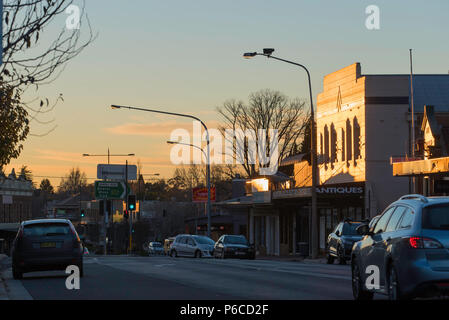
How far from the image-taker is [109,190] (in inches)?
3442

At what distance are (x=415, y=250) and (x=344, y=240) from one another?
23.1 metres

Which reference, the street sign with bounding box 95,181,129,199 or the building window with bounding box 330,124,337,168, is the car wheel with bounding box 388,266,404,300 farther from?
the street sign with bounding box 95,181,129,199

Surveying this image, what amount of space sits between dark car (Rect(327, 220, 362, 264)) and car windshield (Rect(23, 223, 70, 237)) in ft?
46.7

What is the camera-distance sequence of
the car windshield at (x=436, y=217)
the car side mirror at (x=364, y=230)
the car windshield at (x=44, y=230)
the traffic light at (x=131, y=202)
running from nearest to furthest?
the car windshield at (x=436, y=217), the car side mirror at (x=364, y=230), the car windshield at (x=44, y=230), the traffic light at (x=131, y=202)

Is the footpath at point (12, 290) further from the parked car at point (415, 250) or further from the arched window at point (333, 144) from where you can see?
the arched window at point (333, 144)

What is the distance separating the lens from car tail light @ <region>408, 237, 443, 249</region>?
498 inches

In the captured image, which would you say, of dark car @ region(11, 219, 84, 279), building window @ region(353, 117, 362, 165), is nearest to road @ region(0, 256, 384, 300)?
dark car @ region(11, 219, 84, 279)

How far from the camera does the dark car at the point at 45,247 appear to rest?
23.8 m

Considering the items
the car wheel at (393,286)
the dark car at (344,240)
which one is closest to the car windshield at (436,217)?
the car wheel at (393,286)

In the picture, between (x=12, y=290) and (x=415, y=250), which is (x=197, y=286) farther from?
(x=415, y=250)

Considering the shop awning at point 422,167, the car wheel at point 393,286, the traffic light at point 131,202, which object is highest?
the shop awning at point 422,167

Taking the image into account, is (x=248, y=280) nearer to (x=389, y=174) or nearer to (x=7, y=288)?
(x=7, y=288)

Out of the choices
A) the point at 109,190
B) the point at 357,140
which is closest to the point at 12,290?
the point at 357,140

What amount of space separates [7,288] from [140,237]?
89.2 meters
